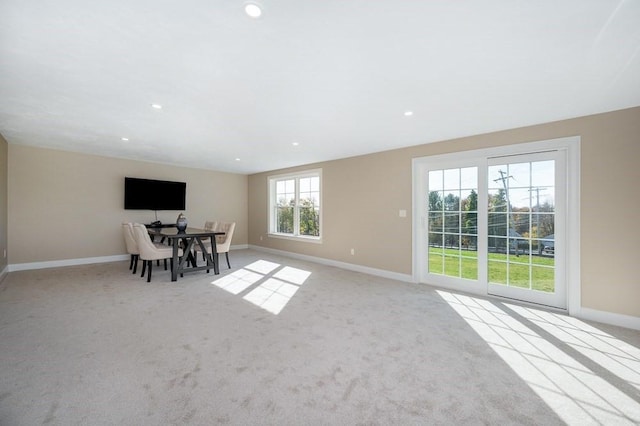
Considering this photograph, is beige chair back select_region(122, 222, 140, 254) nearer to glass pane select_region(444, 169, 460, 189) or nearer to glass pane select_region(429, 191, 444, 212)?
glass pane select_region(429, 191, 444, 212)

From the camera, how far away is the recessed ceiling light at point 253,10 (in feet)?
4.91

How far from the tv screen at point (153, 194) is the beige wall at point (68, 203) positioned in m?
0.19

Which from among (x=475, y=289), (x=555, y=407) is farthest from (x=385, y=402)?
(x=475, y=289)

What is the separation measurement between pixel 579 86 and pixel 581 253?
1870 millimetres

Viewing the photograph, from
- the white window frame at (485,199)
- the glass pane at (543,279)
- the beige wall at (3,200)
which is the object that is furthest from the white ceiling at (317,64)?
the glass pane at (543,279)

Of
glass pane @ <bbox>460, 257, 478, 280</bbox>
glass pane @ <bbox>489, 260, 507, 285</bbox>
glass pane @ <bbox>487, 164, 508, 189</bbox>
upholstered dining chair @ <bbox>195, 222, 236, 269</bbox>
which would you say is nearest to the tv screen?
upholstered dining chair @ <bbox>195, 222, 236, 269</bbox>

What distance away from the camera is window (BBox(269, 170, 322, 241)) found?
21.0 feet

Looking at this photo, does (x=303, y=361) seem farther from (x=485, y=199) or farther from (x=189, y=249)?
(x=189, y=249)

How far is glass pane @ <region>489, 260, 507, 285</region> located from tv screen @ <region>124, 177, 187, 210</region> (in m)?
6.76

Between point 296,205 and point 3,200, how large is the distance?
531 centimetres

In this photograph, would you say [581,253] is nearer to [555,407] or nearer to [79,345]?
[555,407]

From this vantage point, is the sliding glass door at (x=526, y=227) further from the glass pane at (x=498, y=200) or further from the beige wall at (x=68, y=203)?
the beige wall at (x=68, y=203)

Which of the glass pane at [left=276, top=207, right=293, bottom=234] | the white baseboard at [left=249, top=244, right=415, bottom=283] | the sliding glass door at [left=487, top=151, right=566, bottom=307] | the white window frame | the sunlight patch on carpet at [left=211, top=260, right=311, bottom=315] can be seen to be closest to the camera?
the white window frame

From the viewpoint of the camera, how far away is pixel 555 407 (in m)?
1.66
